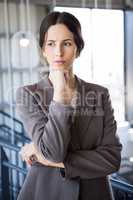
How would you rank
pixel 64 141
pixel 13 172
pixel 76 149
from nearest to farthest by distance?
pixel 64 141
pixel 76 149
pixel 13 172

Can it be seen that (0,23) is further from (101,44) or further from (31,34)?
(101,44)

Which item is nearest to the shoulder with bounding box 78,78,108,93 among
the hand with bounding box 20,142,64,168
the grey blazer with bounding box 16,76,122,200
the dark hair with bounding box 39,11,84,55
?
the grey blazer with bounding box 16,76,122,200

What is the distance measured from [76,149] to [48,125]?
14cm

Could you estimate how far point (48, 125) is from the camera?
81 cm

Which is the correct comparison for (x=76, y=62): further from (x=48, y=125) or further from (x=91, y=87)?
(x=48, y=125)

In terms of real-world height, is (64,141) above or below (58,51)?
below

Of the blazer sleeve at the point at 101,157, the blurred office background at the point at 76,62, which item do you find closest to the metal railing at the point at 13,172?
the blurred office background at the point at 76,62

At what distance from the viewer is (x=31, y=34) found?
231 centimetres

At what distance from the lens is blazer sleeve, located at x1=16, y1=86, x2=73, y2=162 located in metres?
0.80

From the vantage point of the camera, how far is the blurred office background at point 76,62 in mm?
2191

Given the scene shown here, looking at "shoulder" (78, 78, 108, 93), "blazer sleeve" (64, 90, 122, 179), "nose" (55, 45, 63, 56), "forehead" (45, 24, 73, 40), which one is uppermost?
"forehead" (45, 24, 73, 40)

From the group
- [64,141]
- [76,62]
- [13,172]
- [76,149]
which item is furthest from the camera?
[13,172]

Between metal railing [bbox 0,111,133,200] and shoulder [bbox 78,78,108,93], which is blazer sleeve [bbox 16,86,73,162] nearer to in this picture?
shoulder [bbox 78,78,108,93]

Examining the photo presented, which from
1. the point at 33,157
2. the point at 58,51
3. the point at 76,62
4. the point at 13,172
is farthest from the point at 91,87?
the point at 13,172
